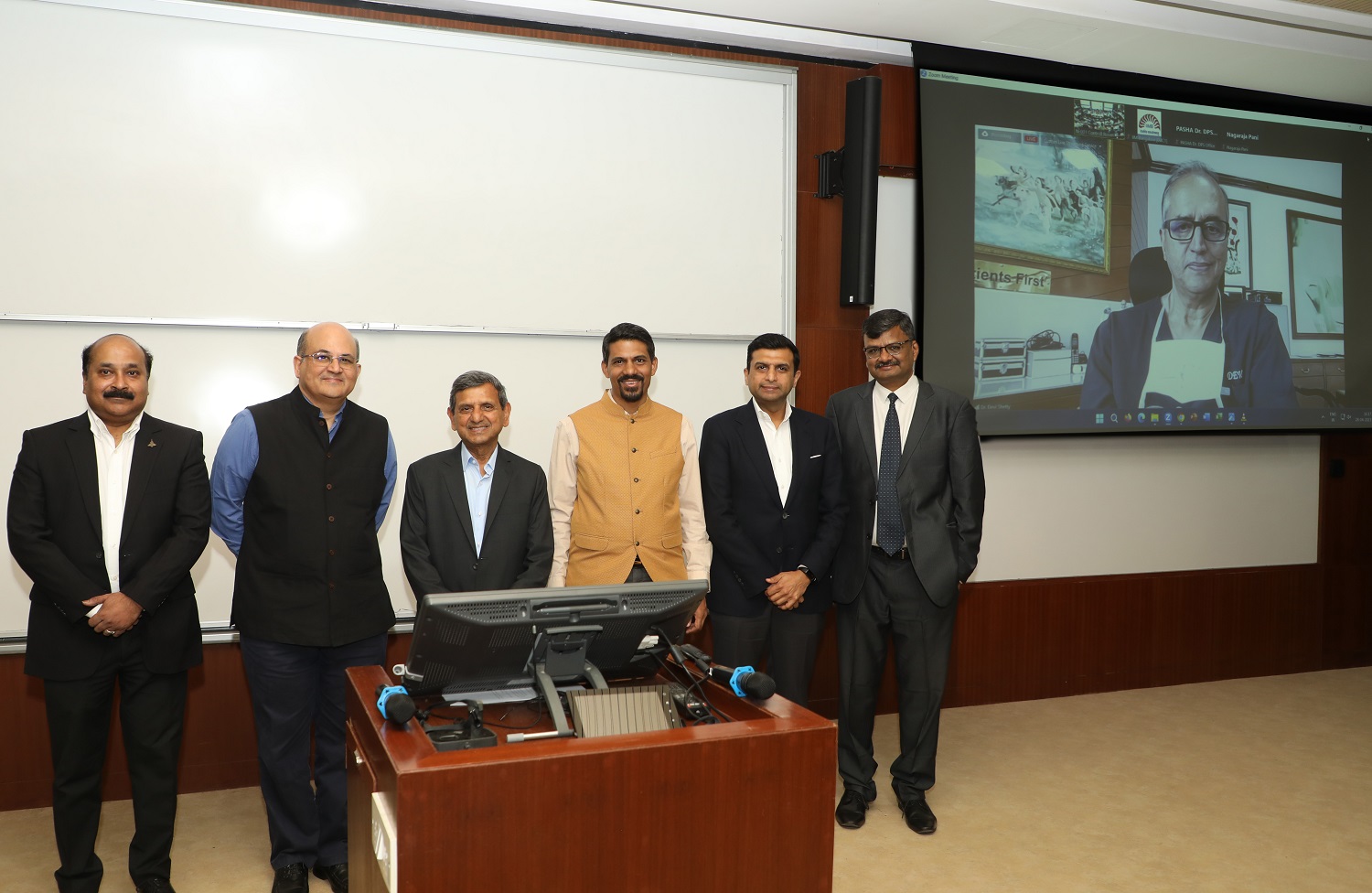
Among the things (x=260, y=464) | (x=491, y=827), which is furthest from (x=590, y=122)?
(x=491, y=827)

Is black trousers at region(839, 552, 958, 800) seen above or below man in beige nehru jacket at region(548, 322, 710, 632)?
below

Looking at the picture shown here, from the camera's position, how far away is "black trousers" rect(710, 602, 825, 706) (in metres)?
3.41

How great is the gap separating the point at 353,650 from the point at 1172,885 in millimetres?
2612

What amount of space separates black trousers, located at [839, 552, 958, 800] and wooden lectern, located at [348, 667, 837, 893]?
1790 millimetres

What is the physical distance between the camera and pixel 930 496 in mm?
3525

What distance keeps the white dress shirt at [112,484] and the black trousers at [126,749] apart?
21 cm

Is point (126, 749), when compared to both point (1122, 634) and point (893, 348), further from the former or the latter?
point (1122, 634)

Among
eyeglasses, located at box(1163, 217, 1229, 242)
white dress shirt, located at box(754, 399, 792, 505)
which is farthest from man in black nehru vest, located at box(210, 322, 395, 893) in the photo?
eyeglasses, located at box(1163, 217, 1229, 242)

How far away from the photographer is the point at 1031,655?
5.07 meters

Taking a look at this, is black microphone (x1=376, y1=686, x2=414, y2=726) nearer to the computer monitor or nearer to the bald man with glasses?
the computer monitor

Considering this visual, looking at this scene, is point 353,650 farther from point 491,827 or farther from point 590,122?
point 590,122

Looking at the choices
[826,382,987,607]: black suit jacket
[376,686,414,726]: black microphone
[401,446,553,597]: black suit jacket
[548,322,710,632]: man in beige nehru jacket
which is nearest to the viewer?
[376,686,414,726]: black microphone

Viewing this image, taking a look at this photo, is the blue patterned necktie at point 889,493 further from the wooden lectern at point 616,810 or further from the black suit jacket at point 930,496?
the wooden lectern at point 616,810

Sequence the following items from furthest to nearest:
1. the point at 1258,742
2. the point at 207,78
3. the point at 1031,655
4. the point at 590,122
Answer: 1. the point at 1031,655
2. the point at 1258,742
3. the point at 590,122
4. the point at 207,78
